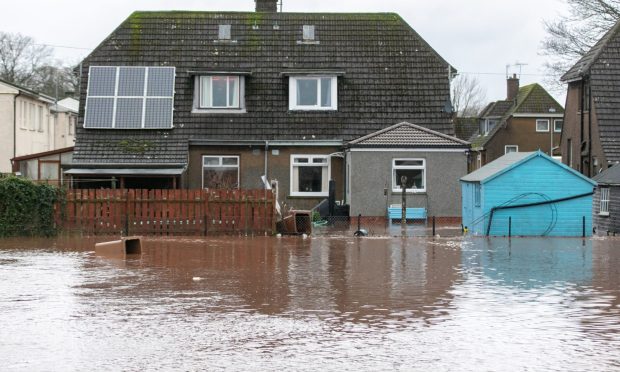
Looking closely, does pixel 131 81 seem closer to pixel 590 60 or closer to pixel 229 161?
pixel 229 161

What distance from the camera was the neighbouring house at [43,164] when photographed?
4141 centimetres

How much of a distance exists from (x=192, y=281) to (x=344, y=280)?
3019mm

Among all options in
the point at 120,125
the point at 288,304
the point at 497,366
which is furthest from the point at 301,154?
the point at 497,366

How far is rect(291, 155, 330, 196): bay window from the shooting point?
133 ft

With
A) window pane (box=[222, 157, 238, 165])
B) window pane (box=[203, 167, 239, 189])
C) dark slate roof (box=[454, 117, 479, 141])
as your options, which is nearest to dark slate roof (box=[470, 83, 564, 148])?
dark slate roof (box=[454, 117, 479, 141])

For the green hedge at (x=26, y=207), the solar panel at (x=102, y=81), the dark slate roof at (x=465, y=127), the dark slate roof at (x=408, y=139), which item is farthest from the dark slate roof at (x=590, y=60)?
the dark slate roof at (x=465, y=127)

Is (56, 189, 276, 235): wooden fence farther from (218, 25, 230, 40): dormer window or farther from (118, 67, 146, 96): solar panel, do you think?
(218, 25, 230, 40): dormer window

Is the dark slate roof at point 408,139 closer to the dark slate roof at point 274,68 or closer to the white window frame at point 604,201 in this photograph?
the dark slate roof at point 274,68

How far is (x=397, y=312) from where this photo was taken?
15.9m

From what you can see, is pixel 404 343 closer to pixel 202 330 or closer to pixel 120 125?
pixel 202 330

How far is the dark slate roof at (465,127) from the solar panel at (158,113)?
48.8 metres

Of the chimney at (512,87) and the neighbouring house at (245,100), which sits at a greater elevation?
the chimney at (512,87)

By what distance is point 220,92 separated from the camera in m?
41.3

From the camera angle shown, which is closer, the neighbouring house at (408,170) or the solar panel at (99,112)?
the neighbouring house at (408,170)
